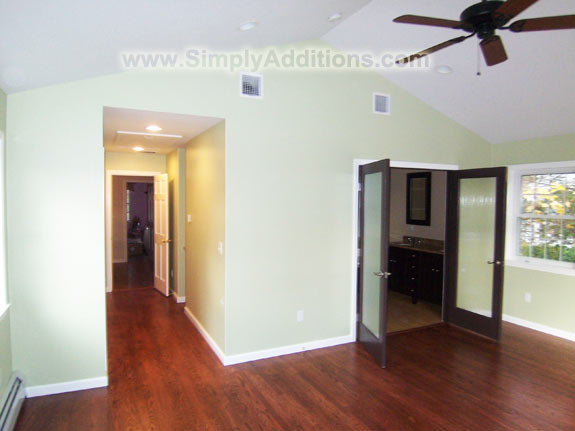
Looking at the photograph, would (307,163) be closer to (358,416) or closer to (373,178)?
(373,178)

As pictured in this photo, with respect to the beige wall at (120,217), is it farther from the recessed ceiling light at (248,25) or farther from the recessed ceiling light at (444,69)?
the recessed ceiling light at (444,69)

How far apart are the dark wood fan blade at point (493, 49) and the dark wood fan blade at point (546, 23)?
0.10 metres

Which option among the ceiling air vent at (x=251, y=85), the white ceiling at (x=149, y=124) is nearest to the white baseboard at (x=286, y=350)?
the white ceiling at (x=149, y=124)

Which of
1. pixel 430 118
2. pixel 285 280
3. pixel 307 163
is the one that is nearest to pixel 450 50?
pixel 430 118

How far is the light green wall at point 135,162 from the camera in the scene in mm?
6227

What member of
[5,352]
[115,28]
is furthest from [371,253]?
[5,352]

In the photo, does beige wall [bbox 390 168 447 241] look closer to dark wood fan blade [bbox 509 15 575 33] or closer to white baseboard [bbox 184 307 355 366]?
white baseboard [bbox 184 307 355 366]

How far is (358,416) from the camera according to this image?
2838 millimetres

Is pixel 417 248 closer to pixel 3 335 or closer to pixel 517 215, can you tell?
pixel 517 215

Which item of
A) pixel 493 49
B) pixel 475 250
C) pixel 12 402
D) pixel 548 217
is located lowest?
pixel 12 402

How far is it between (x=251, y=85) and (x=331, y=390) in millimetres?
2906

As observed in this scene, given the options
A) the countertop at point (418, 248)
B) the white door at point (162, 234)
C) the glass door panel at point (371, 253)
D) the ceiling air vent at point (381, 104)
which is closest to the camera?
the glass door panel at point (371, 253)

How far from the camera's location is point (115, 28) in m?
2.24

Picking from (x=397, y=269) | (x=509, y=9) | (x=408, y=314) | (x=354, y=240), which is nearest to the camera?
(x=509, y=9)
